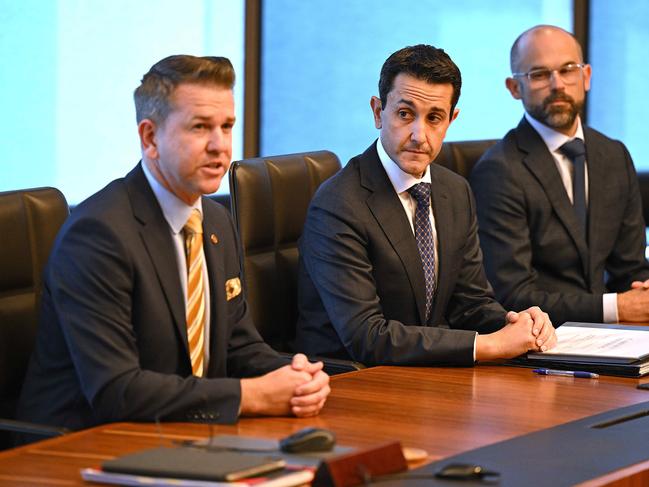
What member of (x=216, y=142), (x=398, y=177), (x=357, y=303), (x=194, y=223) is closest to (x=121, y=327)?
(x=194, y=223)

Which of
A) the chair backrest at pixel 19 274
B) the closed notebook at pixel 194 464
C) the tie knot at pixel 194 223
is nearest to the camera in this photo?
the closed notebook at pixel 194 464

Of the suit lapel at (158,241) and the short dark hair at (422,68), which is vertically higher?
the short dark hair at (422,68)

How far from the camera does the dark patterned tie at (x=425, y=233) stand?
3.52 meters

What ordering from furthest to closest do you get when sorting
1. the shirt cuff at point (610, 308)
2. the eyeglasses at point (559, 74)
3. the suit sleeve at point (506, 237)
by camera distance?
the eyeglasses at point (559, 74) → the suit sleeve at point (506, 237) → the shirt cuff at point (610, 308)

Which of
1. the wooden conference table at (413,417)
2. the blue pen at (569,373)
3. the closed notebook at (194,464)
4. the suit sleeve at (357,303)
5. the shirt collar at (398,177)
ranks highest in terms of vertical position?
the shirt collar at (398,177)

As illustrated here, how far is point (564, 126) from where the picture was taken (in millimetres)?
4395

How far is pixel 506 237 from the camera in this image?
422 centimetres

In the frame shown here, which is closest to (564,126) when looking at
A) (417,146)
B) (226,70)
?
(417,146)

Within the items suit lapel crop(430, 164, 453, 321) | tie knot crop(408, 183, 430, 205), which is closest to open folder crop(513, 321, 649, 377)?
Result: suit lapel crop(430, 164, 453, 321)

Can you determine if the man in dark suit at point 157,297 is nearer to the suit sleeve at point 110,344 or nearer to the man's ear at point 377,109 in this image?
the suit sleeve at point 110,344

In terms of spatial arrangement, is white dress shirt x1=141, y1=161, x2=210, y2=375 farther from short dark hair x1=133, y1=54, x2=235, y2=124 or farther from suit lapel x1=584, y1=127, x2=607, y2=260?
suit lapel x1=584, y1=127, x2=607, y2=260

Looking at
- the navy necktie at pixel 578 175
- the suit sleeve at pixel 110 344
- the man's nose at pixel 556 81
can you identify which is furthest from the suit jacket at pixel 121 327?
the man's nose at pixel 556 81

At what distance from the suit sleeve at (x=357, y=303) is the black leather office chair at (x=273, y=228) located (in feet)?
0.51

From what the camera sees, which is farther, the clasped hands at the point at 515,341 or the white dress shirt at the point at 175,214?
the clasped hands at the point at 515,341
